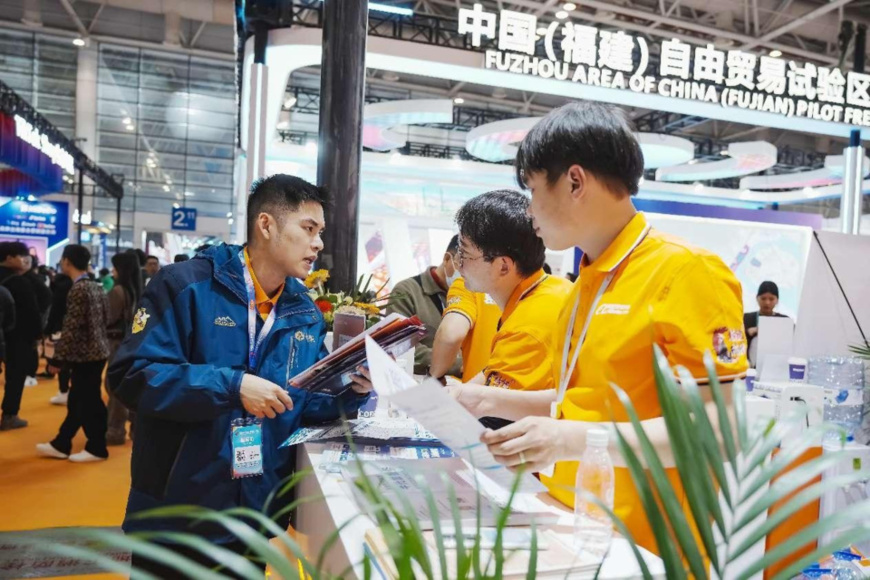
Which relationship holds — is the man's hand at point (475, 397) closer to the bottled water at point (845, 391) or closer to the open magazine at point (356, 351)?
the open magazine at point (356, 351)

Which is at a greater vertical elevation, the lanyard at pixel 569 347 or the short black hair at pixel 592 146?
the short black hair at pixel 592 146

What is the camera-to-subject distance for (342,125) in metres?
3.65

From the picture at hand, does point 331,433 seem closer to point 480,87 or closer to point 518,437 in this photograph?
point 518,437

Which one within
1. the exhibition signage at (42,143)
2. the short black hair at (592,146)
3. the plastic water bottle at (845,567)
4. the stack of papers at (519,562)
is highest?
the exhibition signage at (42,143)

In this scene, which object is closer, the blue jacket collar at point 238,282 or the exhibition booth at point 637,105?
the blue jacket collar at point 238,282

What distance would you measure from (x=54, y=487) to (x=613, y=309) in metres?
4.39

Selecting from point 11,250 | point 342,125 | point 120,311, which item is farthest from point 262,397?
point 11,250

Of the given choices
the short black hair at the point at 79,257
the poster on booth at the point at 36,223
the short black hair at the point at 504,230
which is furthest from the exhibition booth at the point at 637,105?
the poster on booth at the point at 36,223

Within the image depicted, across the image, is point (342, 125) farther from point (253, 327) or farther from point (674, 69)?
point (674, 69)

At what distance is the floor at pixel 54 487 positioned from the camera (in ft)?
12.7

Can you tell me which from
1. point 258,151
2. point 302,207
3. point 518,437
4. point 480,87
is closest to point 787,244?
Answer: point 258,151

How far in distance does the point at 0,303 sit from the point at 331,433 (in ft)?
15.4

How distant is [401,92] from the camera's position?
17594 mm

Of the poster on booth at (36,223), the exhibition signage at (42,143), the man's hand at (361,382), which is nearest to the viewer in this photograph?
the man's hand at (361,382)
